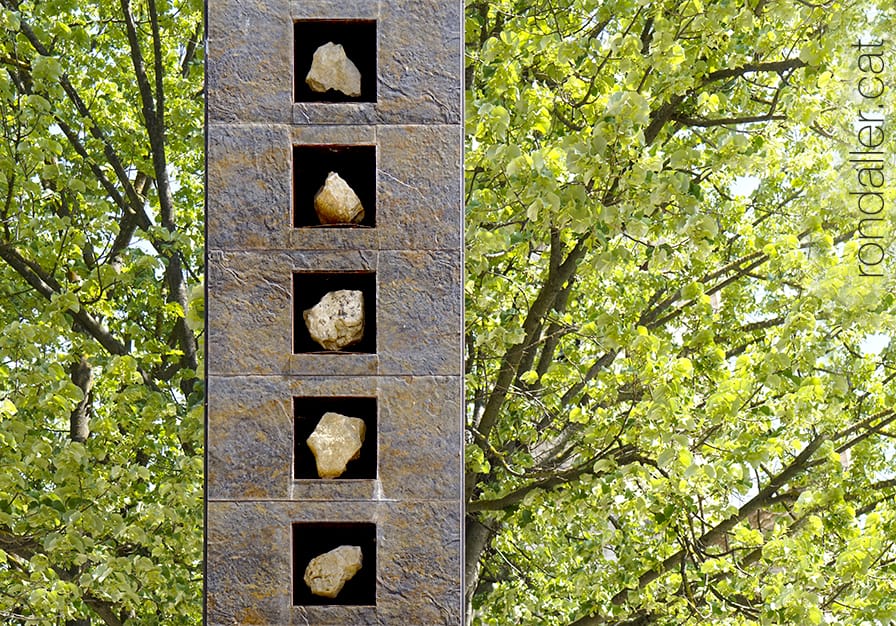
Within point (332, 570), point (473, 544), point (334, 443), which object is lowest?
point (473, 544)

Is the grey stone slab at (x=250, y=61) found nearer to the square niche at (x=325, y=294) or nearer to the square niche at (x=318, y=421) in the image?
the square niche at (x=325, y=294)

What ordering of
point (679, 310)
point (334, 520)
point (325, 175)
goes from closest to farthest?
point (334, 520)
point (325, 175)
point (679, 310)

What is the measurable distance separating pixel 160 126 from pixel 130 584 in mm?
2807

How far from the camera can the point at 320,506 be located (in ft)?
11.8

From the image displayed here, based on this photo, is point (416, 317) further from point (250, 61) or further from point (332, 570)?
point (250, 61)

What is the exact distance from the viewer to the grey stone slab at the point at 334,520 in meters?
3.57

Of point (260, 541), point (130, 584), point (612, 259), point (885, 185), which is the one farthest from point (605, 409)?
point (260, 541)

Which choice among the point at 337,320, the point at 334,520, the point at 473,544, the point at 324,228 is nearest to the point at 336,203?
the point at 324,228

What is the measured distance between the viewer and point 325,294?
3777mm

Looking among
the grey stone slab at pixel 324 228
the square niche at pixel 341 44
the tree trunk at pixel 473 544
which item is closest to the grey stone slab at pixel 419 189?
the grey stone slab at pixel 324 228

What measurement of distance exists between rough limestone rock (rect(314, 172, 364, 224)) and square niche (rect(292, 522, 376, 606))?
3.15 feet

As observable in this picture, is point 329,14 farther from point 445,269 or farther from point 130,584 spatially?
point 130,584

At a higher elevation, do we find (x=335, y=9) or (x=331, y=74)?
(x=335, y=9)

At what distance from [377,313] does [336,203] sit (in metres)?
Result: 0.38
